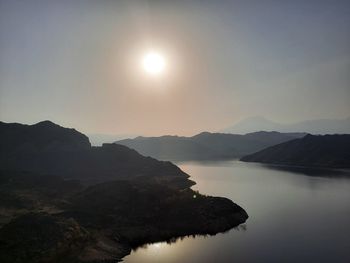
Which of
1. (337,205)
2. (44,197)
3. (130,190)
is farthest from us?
(44,197)

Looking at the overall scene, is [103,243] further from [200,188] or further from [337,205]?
[200,188]

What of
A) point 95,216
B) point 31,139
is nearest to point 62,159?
point 31,139

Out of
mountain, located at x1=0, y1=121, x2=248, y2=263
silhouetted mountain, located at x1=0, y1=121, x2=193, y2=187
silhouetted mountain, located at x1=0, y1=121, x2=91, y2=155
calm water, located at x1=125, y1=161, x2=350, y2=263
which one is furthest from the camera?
silhouetted mountain, located at x1=0, y1=121, x2=91, y2=155

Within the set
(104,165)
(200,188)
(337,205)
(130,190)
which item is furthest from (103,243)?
(104,165)

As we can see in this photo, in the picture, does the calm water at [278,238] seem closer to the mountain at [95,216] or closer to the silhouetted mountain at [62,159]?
the mountain at [95,216]

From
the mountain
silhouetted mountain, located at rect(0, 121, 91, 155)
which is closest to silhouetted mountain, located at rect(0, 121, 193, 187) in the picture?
silhouetted mountain, located at rect(0, 121, 91, 155)

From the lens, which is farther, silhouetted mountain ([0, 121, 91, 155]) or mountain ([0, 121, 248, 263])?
silhouetted mountain ([0, 121, 91, 155])

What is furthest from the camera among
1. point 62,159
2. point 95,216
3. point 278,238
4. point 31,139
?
point 31,139

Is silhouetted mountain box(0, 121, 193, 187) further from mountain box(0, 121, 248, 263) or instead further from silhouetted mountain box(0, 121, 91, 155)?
mountain box(0, 121, 248, 263)

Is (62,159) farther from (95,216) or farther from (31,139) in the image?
(95,216)
